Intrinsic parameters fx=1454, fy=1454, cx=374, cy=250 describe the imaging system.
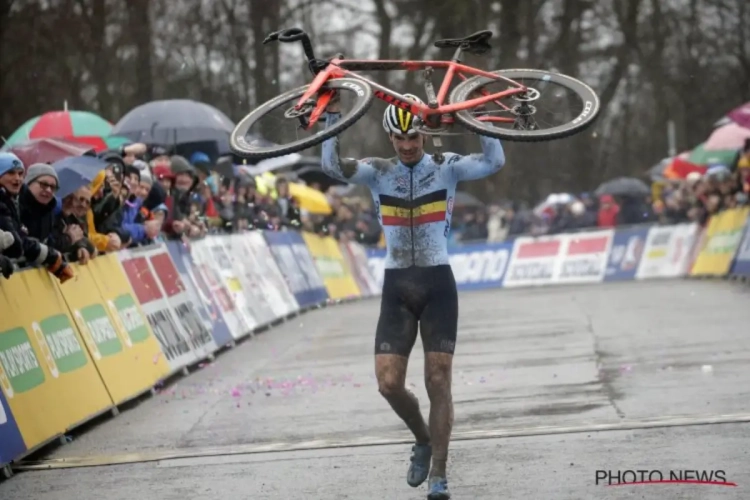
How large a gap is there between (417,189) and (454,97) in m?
0.88

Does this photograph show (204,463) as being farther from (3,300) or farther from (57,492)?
(3,300)

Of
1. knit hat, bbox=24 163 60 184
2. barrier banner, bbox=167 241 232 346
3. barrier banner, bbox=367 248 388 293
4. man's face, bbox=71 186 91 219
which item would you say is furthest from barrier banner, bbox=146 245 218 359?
barrier banner, bbox=367 248 388 293

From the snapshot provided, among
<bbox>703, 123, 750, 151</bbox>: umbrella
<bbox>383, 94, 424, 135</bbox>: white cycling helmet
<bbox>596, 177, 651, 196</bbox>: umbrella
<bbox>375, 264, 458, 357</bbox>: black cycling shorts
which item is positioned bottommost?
<bbox>596, 177, 651, 196</bbox>: umbrella

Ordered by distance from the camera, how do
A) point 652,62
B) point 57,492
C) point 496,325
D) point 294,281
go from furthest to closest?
point 652,62
point 294,281
point 496,325
point 57,492

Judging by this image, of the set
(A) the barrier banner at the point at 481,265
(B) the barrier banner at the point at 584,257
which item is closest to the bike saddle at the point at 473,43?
→ (B) the barrier banner at the point at 584,257

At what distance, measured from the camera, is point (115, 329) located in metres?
12.7

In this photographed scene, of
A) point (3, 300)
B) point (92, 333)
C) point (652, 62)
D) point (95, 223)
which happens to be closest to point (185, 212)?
point (95, 223)

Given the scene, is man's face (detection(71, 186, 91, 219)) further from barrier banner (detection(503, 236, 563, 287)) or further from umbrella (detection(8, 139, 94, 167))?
barrier banner (detection(503, 236, 563, 287))

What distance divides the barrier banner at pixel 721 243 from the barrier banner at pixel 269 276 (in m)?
8.19

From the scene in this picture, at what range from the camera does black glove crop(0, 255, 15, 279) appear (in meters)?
9.97

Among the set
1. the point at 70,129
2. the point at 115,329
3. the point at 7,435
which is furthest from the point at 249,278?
the point at 7,435

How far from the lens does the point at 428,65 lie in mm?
8664

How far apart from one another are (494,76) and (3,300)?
3.78 metres

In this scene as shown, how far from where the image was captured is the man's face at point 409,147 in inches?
313
